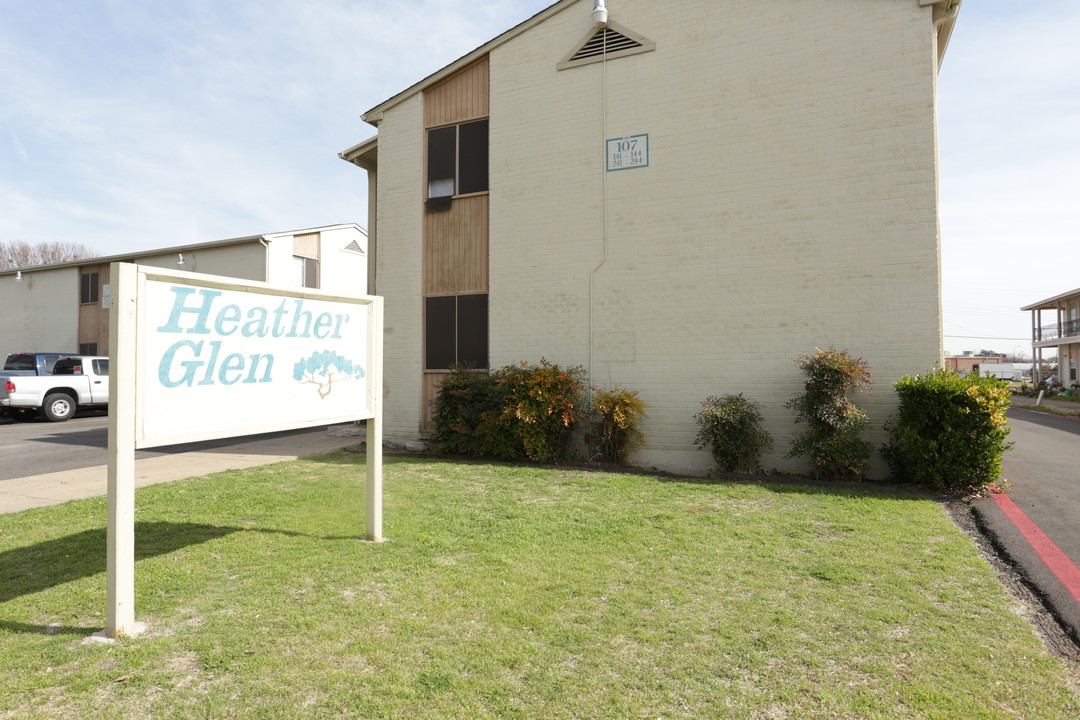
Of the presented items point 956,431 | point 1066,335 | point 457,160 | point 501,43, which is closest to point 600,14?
point 501,43

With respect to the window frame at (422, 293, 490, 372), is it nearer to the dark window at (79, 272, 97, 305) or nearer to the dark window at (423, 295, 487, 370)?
the dark window at (423, 295, 487, 370)

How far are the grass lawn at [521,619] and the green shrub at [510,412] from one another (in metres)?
3.36

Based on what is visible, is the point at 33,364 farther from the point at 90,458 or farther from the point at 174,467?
the point at 174,467

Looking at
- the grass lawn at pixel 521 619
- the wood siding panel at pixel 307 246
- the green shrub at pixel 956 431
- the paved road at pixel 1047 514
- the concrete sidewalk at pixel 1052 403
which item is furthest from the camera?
the concrete sidewalk at pixel 1052 403

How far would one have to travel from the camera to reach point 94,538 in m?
5.43

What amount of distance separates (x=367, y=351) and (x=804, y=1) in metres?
8.54

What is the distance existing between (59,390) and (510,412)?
15.0m

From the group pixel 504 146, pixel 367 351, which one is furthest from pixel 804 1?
pixel 367 351

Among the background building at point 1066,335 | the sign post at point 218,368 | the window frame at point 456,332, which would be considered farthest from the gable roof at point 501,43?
the background building at point 1066,335

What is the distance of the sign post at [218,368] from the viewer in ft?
11.5

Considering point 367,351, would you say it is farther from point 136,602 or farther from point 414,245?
point 414,245

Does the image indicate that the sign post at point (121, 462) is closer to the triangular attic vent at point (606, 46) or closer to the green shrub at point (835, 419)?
the green shrub at point (835, 419)

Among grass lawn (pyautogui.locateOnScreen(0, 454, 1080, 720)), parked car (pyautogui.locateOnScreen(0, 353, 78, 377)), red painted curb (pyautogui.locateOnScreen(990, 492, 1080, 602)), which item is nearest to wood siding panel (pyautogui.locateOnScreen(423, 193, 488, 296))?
grass lawn (pyautogui.locateOnScreen(0, 454, 1080, 720))

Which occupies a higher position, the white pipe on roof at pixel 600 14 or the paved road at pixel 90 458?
Result: the white pipe on roof at pixel 600 14
